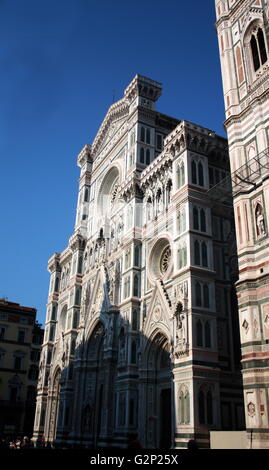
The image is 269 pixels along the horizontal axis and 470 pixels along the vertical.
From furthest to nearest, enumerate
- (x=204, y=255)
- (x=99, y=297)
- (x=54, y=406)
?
(x=54, y=406)
(x=99, y=297)
(x=204, y=255)

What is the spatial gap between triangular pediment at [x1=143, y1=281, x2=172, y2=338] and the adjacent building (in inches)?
1498

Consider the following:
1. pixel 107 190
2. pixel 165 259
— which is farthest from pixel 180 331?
pixel 107 190

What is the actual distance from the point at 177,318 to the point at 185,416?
5.10 meters

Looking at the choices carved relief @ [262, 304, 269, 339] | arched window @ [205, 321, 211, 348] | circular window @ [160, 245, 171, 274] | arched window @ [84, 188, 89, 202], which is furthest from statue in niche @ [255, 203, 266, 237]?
arched window @ [84, 188, 89, 202]

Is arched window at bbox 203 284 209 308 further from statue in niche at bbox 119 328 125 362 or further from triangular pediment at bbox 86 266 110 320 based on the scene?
triangular pediment at bbox 86 266 110 320

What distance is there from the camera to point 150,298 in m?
29.4

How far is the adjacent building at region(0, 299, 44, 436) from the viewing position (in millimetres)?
58656

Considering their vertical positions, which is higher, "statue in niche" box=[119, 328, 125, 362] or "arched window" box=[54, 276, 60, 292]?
"arched window" box=[54, 276, 60, 292]

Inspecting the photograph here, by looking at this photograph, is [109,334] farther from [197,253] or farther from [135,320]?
[197,253]

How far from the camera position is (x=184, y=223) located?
1061 inches

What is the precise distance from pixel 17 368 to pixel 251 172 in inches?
1975

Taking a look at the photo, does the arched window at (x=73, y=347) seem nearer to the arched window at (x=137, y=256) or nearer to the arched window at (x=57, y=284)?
the arched window at (x=57, y=284)

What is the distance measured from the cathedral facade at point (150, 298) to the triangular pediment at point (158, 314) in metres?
0.09
